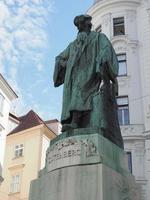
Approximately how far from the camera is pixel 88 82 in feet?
22.0

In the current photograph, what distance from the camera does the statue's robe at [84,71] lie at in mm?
6473

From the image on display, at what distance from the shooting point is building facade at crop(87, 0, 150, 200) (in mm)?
21016

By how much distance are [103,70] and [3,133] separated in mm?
26207

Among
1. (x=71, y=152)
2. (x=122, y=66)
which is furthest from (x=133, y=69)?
(x=71, y=152)

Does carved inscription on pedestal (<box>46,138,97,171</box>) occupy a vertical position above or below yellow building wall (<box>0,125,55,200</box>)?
below

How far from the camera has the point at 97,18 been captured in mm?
26531

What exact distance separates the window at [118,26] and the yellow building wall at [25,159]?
38.4ft

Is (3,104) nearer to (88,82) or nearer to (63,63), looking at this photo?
(63,63)

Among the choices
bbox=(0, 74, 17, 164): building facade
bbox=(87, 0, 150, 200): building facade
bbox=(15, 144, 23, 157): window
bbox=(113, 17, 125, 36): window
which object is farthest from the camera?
bbox=(15, 144, 23, 157): window

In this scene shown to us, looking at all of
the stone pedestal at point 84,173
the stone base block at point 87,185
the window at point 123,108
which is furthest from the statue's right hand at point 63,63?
the window at point 123,108

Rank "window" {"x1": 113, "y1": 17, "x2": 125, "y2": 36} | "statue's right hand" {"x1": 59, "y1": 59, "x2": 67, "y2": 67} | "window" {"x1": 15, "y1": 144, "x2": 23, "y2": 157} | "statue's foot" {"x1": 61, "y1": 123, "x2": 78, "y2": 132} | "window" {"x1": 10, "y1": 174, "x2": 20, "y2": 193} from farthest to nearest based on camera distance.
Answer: "window" {"x1": 15, "y1": 144, "x2": 23, "y2": 157} < "window" {"x1": 10, "y1": 174, "x2": 20, "y2": 193} < "window" {"x1": 113, "y1": 17, "x2": 125, "y2": 36} < "statue's right hand" {"x1": 59, "y1": 59, "x2": 67, "y2": 67} < "statue's foot" {"x1": 61, "y1": 123, "x2": 78, "y2": 132}

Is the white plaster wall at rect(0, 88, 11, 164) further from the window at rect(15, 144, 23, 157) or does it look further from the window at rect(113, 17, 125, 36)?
the window at rect(113, 17, 125, 36)

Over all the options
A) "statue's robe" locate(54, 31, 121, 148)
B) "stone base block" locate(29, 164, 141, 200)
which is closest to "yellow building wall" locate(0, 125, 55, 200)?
"statue's robe" locate(54, 31, 121, 148)

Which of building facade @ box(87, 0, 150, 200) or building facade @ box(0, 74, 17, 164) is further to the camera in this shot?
building facade @ box(0, 74, 17, 164)
